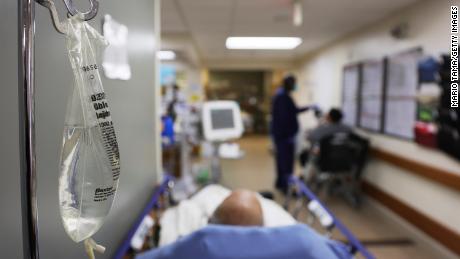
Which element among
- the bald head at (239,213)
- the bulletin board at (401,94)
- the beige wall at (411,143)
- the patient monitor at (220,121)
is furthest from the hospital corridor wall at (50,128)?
the bulletin board at (401,94)

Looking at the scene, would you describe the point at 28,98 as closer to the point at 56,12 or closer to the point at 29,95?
the point at 29,95

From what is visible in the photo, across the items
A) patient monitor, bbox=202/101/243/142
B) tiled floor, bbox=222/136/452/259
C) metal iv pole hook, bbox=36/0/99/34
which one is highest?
metal iv pole hook, bbox=36/0/99/34

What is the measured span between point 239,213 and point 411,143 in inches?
98.7

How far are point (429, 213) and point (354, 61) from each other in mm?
2404

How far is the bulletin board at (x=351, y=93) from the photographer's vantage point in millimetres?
4555

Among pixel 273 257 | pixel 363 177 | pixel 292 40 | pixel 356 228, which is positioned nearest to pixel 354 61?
pixel 292 40

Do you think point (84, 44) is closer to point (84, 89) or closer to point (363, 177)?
point (84, 89)

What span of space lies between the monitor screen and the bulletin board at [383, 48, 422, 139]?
67.3 inches

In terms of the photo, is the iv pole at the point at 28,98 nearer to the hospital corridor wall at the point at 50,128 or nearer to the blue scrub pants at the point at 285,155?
the hospital corridor wall at the point at 50,128

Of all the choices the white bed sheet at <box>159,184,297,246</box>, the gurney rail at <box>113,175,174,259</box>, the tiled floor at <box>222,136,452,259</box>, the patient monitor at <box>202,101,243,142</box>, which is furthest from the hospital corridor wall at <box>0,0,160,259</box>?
the tiled floor at <box>222,136,452,259</box>

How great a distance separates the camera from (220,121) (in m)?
3.06

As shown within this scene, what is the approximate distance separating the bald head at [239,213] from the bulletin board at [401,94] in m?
2.39

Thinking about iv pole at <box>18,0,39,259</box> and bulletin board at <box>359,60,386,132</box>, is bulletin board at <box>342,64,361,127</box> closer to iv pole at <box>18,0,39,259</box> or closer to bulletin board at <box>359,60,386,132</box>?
bulletin board at <box>359,60,386,132</box>

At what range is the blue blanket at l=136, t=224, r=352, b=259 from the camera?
3.73 feet
